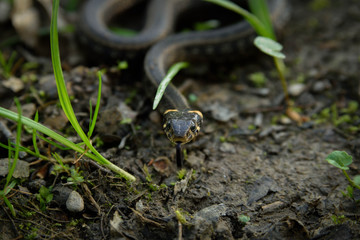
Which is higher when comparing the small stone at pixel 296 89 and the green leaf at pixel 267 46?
the green leaf at pixel 267 46

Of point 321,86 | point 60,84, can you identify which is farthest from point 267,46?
point 60,84

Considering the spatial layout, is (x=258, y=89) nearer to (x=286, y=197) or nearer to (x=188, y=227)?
(x=286, y=197)

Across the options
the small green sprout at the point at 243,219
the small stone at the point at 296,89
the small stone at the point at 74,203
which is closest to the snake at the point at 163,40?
the small stone at the point at 296,89

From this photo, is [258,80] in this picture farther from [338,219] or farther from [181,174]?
[338,219]

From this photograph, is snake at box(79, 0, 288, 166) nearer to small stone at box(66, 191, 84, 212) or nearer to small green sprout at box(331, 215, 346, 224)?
small stone at box(66, 191, 84, 212)

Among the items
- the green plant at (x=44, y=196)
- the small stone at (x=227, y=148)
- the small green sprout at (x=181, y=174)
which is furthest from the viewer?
the small stone at (x=227, y=148)

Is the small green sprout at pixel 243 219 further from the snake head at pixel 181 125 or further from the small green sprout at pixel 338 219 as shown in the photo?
the snake head at pixel 181 125

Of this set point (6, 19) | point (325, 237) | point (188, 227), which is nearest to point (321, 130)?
point (325, 237)

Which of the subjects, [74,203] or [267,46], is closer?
[74,203]
